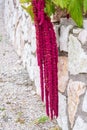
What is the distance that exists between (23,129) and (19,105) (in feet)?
1.45

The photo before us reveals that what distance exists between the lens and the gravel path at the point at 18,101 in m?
3.36

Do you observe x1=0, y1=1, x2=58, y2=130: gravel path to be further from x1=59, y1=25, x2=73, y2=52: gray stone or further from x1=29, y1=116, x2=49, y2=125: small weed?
x1=59, y1=25, x2=73, y2=52: gray stone

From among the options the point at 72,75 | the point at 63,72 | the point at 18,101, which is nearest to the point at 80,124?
the point at 72,75

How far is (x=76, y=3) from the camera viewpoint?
236 cm

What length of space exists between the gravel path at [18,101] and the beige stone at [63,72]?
1.37 ft

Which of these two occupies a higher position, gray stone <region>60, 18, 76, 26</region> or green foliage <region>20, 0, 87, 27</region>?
green foliage <region>20, 0, 87, 27</region>

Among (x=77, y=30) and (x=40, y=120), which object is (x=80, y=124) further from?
(x=40, y=120)

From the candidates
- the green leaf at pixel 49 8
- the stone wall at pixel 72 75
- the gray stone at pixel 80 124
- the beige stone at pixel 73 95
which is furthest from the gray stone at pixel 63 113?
the green leaf at pixel 49 8

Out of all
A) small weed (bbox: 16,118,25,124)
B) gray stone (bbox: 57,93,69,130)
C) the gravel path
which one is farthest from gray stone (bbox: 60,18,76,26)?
small weed (bbox: 16,118,25,124)

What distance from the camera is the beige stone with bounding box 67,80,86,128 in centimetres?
261

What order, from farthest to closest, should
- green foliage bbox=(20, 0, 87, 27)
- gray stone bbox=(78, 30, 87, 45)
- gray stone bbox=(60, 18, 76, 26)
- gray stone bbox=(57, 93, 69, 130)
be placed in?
gray stone bbox=(57, 93, 69, 130) < gray stone bbox=(60, 18, 76, 26) < gray stone bbox=(78, 30, 87, 45) < green foliage bbox=(20, 0, 87, 27)

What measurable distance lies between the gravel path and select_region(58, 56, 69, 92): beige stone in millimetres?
418

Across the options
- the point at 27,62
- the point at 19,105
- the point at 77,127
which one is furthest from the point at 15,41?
the point at 77,127

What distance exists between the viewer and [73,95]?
275cm
